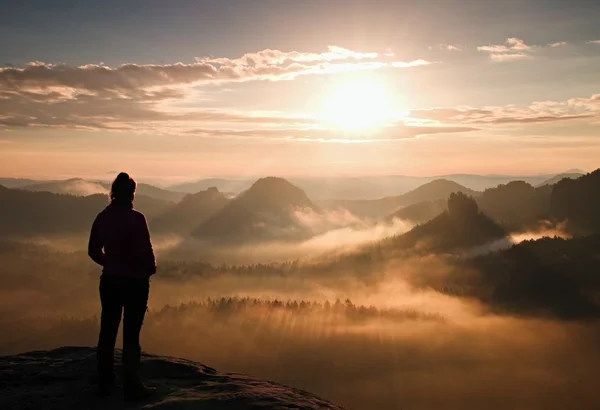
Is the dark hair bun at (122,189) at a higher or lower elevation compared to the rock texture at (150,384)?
higher

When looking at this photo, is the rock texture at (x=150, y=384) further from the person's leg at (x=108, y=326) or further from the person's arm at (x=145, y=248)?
the person's arm at (x=145, y=248)

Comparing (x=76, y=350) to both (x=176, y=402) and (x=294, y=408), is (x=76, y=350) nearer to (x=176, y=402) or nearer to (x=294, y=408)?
(x=176, y=402)

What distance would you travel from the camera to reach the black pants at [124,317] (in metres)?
11.8

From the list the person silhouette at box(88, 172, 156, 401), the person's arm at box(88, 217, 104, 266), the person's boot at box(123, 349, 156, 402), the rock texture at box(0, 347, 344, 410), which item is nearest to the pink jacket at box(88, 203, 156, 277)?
the person silhouette at box(88, 172, 156, 401)

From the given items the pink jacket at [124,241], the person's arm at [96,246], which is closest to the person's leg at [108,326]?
the pink jacket at [124,241]

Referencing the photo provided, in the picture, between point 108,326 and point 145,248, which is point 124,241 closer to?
point 145,248

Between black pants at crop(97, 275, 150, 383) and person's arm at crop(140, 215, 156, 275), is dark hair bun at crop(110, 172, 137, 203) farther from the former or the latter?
black pants at crop(97, 275, 150, 383)

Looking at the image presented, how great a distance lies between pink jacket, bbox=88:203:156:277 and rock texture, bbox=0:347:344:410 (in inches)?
121

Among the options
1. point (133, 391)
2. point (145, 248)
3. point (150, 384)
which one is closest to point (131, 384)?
point (133, 391)

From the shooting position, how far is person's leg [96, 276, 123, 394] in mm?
11820

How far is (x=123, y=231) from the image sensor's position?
1177cm

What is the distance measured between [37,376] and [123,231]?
537cm

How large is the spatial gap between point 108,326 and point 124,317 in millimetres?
492

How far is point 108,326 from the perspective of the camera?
1209 cm
